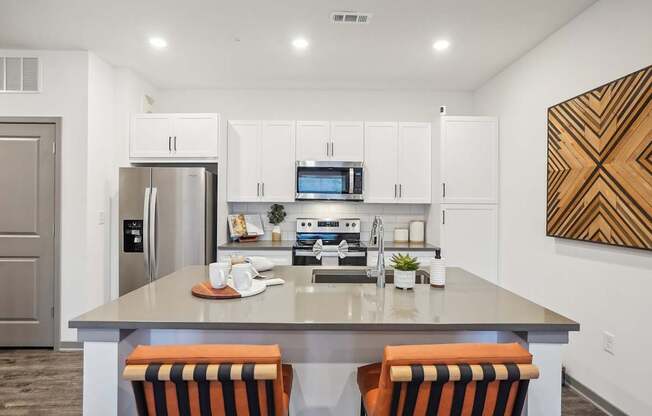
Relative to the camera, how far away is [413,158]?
14.0 ft

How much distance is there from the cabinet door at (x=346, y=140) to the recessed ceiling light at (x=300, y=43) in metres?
1.00

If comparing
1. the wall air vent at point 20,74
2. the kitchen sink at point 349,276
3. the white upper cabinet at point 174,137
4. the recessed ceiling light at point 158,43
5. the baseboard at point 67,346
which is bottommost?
the baseboard at point 67,346

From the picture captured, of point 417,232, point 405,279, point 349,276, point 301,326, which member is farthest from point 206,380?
point 417,232

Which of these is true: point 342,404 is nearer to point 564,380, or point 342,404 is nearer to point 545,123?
point 564,380

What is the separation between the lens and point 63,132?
11.5 ft

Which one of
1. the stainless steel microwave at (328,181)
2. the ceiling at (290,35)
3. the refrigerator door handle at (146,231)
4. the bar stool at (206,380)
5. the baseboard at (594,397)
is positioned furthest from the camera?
the stainless steel microwave at (328,181)

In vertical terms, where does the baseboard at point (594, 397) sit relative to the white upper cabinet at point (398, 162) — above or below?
below

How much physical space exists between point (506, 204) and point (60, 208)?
4.14 meters

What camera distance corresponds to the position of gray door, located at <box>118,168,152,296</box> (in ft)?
12.2

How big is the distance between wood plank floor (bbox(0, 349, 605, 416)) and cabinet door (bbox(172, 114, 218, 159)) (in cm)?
210

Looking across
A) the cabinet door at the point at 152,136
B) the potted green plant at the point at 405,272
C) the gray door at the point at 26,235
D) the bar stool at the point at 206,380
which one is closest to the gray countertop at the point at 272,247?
the cabinet door at the point at 152,136

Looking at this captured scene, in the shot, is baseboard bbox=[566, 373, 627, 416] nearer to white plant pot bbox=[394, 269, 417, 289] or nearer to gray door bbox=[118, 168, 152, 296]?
white plant pot bbox=[394, 269, 417, 289]

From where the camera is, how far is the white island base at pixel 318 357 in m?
1.40

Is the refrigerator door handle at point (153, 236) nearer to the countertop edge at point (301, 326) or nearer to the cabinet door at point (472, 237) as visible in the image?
the countertop edge at point (301, 326)
